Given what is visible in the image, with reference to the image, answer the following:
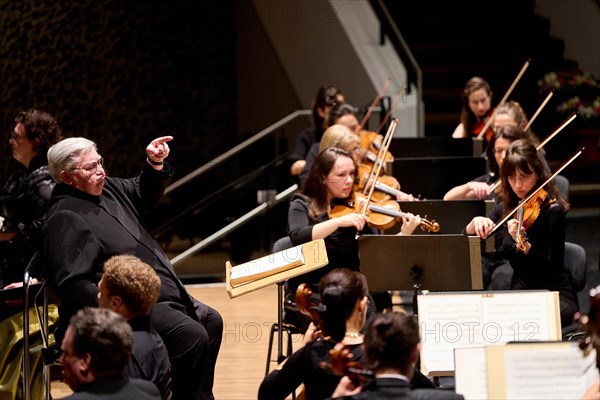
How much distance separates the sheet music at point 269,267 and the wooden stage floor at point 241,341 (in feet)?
3.42

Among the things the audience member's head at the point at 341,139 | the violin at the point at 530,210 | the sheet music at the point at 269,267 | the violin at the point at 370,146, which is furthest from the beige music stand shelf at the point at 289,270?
the violin at the point at 370,146

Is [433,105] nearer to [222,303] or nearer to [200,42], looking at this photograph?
[200,42]

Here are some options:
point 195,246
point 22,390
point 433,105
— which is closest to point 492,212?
point 22,390

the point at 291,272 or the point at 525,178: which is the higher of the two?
the point at 525,178

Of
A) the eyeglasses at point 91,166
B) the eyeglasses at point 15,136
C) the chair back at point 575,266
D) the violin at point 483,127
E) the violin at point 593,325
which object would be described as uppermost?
the violin at point 483,127

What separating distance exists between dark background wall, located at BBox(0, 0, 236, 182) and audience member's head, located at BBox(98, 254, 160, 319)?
5.83m

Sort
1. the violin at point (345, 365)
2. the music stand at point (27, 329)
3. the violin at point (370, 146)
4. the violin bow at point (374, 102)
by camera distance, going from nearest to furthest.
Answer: the violin at point (345, 365) < the music stand at point (27, 329) < the violin at point (370, 146) < the violin bow at point (374, 102)

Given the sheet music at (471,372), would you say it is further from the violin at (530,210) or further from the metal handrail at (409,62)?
the metal handrail at (409,62)

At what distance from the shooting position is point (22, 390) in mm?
4145

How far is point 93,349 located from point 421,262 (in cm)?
173

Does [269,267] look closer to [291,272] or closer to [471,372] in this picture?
[291,272]

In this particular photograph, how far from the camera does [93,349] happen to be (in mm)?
2432

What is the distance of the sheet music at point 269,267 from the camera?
3.48 meters

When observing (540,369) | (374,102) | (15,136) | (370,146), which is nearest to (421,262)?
(540,369)
